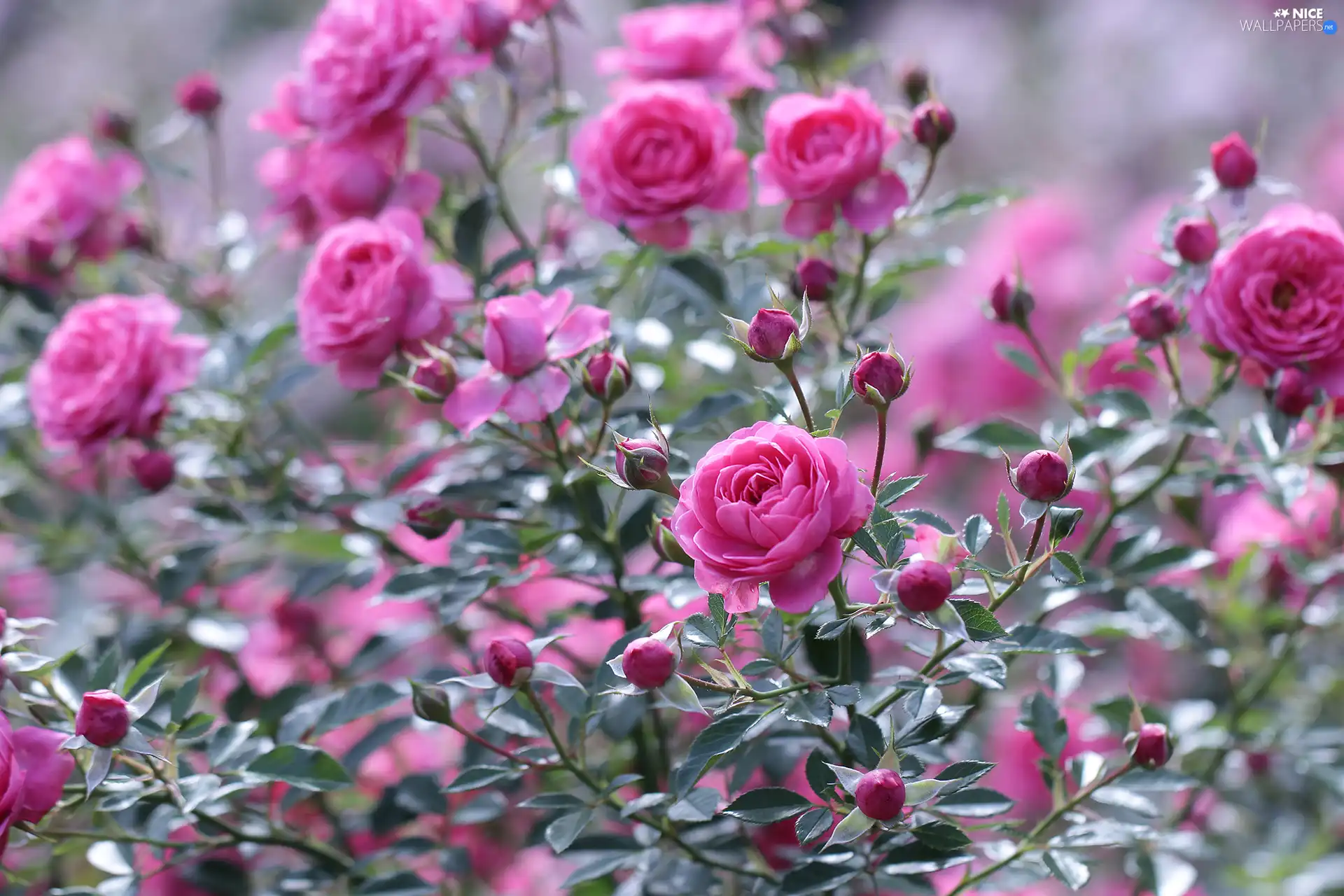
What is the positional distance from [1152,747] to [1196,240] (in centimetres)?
37

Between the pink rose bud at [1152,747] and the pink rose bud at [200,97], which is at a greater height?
the pink rose bud at [200,97]

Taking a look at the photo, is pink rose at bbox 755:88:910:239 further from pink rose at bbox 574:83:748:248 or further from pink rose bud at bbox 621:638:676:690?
pink rose bud at bbox 621:638:676:690

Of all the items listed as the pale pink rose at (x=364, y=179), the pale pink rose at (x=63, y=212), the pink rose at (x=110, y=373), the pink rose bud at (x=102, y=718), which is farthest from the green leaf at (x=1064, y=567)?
the pale pink rose at (x=63, y=212)

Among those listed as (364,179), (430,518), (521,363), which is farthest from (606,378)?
(364,179)

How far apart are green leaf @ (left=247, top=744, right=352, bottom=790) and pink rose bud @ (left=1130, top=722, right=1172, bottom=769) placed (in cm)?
51

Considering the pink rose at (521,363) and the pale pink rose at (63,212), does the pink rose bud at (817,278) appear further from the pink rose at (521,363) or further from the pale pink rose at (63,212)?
the pale pink rose at (63,212)

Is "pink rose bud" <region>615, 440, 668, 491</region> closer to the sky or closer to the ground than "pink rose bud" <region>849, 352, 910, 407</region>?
closer to the ground

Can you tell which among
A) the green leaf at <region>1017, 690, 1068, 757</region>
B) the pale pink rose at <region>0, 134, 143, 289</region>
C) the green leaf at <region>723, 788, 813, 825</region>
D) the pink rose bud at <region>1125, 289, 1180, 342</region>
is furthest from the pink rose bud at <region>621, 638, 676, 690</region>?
the pale pink rose at <region>0, 134, 143, 289</region>

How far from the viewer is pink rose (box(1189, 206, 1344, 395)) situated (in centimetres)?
83

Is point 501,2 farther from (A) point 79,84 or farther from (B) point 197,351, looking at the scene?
(A) point 79,84

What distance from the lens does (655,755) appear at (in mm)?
1030

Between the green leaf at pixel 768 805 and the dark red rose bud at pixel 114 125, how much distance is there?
1029 mm

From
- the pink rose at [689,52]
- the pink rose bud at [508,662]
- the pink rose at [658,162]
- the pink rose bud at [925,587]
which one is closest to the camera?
the pink rose bud at [925,587]

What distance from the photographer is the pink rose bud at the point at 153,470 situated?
3.40 feet
